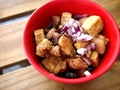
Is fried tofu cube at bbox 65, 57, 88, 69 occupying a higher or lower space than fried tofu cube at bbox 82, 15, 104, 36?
Answer: lower

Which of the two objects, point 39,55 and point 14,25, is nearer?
point 39,55

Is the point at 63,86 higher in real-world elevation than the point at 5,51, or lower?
lower

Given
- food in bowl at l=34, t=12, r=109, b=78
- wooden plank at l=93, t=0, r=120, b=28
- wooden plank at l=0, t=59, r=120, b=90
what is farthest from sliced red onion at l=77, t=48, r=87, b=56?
wooden plank at l=93, t=0, r=120, b=28

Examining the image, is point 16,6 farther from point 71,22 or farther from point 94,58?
point 94,58

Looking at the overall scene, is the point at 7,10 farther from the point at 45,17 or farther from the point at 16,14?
the point at 45,17

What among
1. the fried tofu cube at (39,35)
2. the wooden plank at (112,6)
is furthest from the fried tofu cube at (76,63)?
the wooden plank at (112,6)

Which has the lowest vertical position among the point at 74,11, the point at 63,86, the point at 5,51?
the point at 63,86

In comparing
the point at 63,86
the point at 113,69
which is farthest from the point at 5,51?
the point at 113,69

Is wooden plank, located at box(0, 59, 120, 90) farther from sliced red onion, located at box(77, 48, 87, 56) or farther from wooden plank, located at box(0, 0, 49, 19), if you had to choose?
wooden plank, located at box(0, 0, 49, 19)
